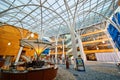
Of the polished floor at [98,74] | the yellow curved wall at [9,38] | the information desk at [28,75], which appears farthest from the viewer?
the yellow curved wall at [9,38]

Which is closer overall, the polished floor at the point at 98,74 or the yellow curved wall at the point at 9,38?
the polished floor at the point at 98,74

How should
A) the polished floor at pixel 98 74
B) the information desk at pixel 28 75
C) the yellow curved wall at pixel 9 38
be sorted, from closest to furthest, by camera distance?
the information desk at pixel 28 75
the polished floor at pixel 98 74
the yellow curved wall at pixel 9 38

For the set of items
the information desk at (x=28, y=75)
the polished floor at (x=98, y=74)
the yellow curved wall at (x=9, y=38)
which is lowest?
the polished floor at (x=98, y=74)

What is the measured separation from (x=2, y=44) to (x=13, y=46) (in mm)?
2314

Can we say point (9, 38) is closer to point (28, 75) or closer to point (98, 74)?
point (28, 75)

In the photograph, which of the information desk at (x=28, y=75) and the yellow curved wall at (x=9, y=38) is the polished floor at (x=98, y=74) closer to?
the information desk at (x=28, y=75)

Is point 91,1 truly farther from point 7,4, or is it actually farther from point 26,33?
point 26,33

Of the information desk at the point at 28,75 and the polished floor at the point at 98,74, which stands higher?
the information desk at the point at 28,75

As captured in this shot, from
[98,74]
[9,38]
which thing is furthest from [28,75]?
[9,38]

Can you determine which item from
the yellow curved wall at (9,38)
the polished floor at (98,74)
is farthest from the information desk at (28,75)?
the yellow curved wall at (9,38)

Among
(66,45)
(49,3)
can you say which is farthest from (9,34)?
(66,45)

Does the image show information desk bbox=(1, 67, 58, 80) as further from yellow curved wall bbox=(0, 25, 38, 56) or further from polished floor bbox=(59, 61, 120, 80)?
yellow curved wall bbox=(0, 25, 38, 56)

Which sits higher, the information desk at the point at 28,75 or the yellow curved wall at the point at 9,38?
the yellow curved wall at the point at 9,38

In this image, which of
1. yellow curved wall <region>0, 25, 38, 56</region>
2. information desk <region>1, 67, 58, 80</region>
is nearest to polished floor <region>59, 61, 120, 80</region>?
information desk <region>1, 67, 58, 80</region>
